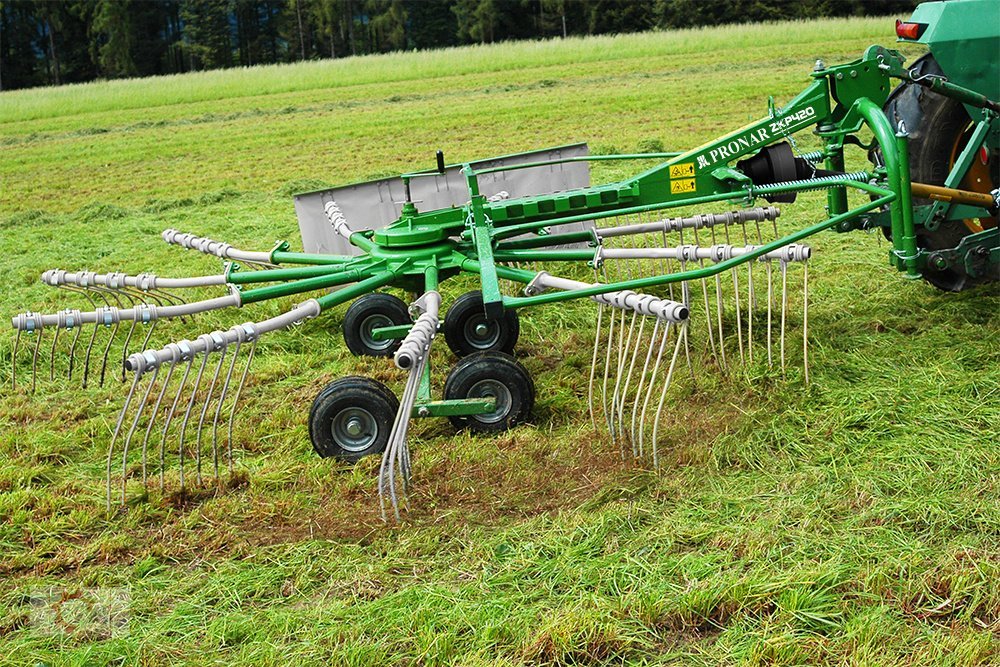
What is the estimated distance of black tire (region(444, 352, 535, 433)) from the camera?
14.7 feet

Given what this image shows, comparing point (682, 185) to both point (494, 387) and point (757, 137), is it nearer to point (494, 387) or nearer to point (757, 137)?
point (757, 137)

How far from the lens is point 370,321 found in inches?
231

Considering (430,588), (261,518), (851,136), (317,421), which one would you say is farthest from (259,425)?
(851,136)

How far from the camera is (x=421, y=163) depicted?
1214cm

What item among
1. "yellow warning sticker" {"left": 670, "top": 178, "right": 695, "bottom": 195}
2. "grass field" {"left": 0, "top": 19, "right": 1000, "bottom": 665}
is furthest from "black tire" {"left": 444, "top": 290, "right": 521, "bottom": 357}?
"yellow warning sticker" {"left": 670, "top": 178, "right": 695, "bottom": 195}

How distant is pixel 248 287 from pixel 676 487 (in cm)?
379

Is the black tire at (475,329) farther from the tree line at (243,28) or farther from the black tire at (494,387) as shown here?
the tree line at (243,28)

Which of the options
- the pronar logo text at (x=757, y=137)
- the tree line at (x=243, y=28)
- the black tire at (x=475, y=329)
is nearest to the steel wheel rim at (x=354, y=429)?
the black tire at (x=475, y=329)

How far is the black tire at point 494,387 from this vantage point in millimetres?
4488

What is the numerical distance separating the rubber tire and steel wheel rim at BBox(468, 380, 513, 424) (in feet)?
7.88

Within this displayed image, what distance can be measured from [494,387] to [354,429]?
25.3 inches

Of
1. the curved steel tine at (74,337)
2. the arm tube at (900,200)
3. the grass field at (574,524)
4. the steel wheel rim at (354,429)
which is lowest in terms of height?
the grass field at (574,524)

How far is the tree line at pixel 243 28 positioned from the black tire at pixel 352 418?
109ft

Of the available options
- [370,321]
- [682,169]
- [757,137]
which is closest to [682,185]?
[682,169]
